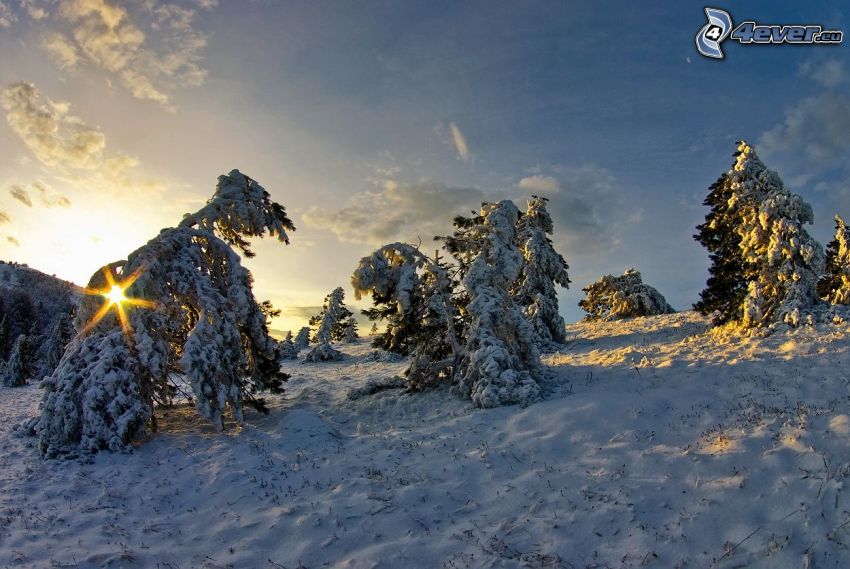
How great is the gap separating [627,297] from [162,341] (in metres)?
33.2

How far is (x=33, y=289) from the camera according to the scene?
367 feet

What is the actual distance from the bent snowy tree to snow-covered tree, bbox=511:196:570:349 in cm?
1564

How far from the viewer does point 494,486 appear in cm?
825

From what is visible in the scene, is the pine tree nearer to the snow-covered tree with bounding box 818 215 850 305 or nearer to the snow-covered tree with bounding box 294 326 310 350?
the snow-covered tree with bounding box 818 215 850 305

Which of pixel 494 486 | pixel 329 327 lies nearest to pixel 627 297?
pixel 329 327

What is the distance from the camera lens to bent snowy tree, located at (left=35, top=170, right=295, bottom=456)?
1062cm

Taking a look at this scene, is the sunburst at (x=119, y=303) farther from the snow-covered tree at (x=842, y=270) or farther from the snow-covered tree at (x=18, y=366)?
the snow-covered tree at (x=18, y=366)

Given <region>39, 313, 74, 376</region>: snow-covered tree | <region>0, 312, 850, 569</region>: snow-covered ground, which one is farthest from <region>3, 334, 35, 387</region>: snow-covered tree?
<region>0, 312, 850, 569</region>: snow-covered ground

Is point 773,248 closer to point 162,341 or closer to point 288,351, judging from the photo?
point 162,341

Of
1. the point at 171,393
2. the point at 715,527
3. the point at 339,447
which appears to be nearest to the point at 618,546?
the point at 715,527

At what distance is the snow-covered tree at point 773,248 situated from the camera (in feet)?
57.7

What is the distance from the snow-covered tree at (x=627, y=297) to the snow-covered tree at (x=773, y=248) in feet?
50.7

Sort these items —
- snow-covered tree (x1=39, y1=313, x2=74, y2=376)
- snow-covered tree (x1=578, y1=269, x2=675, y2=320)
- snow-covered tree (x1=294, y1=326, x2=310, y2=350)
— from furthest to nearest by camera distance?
snow-covered tree (x1=294, y1=326, x2=310, y2=350) < snow-covered tree (x1=39, y1=313, x2=74, y2=376) < snow-covered tree (x1=578, y1=269, x2=675, y2=320)

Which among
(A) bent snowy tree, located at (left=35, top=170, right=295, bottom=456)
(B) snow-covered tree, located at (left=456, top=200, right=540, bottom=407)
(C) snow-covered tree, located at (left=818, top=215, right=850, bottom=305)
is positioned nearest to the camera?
(A) bent snowy tree, located at (left=35, top=170, right=295, bottom=456)
